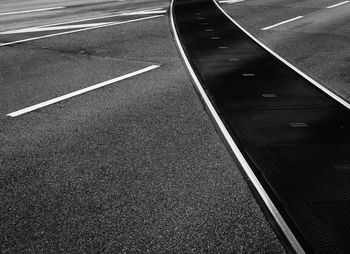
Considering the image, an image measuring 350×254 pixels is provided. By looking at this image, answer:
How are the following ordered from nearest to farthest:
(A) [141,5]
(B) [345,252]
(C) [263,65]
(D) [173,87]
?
1. (B) [345,252]
2. (D) [173,87]
3. (C) [263,65]
4. (A) [141,5]

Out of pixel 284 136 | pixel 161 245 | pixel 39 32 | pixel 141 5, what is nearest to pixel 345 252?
pixel 161 245

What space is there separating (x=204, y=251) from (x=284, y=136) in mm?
2623

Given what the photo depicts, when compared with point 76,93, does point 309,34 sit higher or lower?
lower

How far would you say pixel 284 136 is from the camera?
5605mm

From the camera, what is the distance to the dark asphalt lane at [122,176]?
12.1 ft

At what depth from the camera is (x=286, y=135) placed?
5633 millimetres

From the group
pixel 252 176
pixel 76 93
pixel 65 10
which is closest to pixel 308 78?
pixel 252 176

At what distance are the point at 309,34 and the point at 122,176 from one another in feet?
31.3

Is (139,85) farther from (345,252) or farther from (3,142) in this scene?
(345,252)

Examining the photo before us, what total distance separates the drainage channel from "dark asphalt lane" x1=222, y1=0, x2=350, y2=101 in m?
0.54

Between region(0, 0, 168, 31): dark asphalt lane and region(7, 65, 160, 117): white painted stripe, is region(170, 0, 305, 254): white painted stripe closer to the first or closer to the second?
region(7, 65, 160, 117): white painted stripe


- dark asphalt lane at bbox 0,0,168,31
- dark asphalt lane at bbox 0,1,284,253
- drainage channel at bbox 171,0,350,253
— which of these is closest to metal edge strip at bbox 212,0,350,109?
drainage channel at bbox 171,0,350,253

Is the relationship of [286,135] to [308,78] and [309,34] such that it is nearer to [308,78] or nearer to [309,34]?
[308,78]

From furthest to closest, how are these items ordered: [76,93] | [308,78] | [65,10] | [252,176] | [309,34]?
[65,10] < [309,34] < [308,78] < [76,93] < [252,176]
